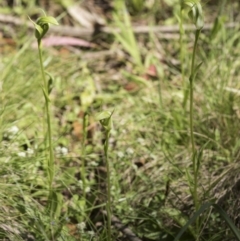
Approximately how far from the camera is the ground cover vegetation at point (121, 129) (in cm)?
209

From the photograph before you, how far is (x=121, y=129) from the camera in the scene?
2.71m

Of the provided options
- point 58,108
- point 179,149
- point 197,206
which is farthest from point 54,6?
point 197,206

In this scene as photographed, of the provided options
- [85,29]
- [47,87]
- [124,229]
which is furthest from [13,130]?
[85,29]

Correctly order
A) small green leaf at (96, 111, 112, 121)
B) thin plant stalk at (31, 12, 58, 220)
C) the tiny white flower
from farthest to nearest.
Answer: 1. the tiny white flower
2. thin plant stalk at (31, 12, 58, 220)
3. small green leaf at (96, 111, 112, 121)

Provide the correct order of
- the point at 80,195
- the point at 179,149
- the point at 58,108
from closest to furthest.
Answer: the point at 80,195 < the point at 179,149 < the point at 58,108

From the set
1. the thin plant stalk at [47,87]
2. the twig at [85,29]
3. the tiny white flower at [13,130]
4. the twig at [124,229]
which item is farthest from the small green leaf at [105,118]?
the twig at [85,29]

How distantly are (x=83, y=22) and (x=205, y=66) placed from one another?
105 cm

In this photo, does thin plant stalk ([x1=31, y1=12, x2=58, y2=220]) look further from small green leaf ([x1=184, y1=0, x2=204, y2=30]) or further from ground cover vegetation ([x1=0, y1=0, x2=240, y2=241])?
small green leaf ([x1=184, y1=0, x2=204, y2=30])

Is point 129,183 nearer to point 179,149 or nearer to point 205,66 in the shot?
point 179,149

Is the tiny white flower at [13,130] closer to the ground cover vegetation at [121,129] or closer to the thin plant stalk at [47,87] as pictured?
the ground cover vegetation at [121,129]

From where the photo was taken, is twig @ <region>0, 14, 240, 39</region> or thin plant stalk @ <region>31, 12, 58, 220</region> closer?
thin plant stalk @ <region>31, 12, 58, 220</region>

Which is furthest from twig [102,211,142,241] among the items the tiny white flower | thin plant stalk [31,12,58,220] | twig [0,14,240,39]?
twig [0,14,240,39]

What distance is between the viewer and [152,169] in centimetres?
250

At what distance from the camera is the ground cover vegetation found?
209 centimetres
